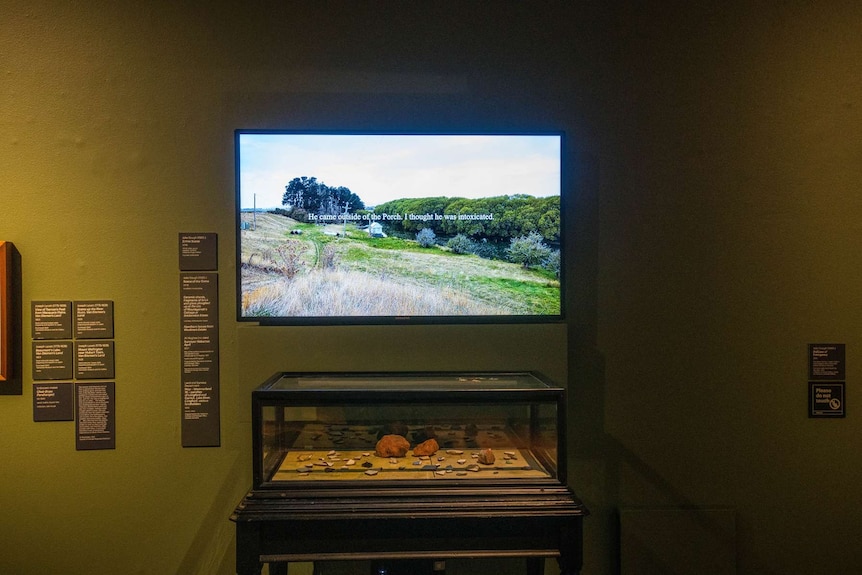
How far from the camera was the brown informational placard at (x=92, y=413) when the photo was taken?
2.44 meters

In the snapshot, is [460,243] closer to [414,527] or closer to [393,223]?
[393,223]

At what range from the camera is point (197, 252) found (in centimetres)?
246

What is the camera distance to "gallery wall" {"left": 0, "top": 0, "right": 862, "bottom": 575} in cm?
247

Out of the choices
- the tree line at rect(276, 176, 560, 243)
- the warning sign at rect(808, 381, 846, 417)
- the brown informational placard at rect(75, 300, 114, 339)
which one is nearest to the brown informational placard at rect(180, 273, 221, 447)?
the brown informational placard at rect(75, 300, 114, 339)

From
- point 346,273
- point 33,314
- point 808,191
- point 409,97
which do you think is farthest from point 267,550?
point 808,191

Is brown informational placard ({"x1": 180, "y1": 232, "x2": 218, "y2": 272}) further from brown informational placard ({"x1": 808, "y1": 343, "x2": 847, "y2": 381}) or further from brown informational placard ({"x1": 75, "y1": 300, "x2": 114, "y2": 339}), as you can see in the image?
brown informational placard ({"x1": 808, "y1": 343, "x2": 847, "y2": 381})

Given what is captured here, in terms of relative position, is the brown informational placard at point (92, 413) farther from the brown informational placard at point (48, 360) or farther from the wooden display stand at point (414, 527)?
the wooden display stand at point (414, 527)

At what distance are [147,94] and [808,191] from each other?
3006mm

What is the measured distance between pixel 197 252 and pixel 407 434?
126 centimetres

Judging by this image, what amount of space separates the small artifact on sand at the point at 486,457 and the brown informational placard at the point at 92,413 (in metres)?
1.65

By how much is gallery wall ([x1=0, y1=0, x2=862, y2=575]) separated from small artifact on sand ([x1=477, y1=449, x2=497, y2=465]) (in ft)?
1.71

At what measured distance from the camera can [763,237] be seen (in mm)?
2510

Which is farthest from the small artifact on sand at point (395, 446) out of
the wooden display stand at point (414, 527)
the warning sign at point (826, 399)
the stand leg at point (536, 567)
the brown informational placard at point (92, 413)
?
the warning sign at point (826, 399)

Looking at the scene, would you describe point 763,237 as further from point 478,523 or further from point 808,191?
point 478,523
